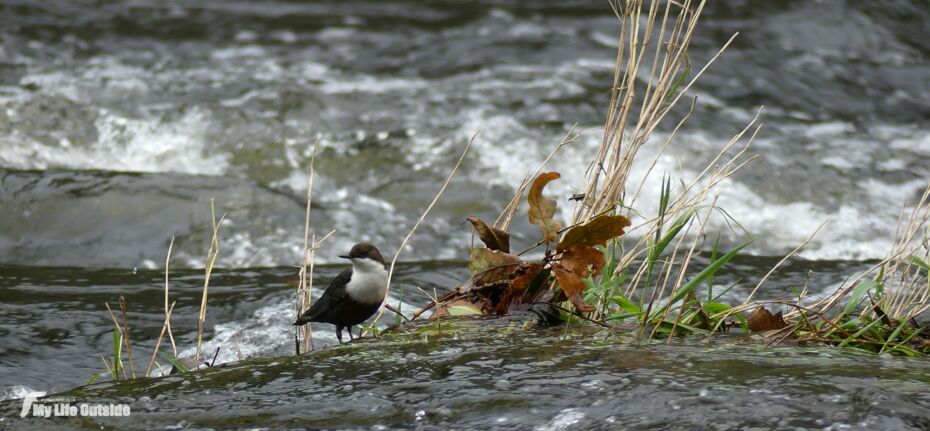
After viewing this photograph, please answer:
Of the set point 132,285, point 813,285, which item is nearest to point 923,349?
point 813,285

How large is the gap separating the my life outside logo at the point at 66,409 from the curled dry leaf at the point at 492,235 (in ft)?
4.59

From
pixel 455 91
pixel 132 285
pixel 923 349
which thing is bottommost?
pixel 132 285

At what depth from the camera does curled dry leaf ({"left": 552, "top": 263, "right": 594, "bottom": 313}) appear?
3309mm

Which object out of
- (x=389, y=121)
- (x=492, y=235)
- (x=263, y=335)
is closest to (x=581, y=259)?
(x=492, y=235)

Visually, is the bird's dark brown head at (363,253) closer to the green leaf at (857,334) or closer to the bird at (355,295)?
the bird at (355,295)

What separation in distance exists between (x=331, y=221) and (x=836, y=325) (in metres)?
4.36

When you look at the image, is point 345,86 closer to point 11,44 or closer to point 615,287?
point 11,44

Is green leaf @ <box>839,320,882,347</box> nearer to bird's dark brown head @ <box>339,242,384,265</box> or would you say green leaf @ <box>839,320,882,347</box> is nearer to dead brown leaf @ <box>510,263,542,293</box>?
dead brown leaf @ <box>510,263,542,293</box>

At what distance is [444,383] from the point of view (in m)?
2.73

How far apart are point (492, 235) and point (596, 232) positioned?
0.41 metres

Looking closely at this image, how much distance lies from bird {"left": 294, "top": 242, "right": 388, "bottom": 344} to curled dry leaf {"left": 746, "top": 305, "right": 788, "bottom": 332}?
133 cm

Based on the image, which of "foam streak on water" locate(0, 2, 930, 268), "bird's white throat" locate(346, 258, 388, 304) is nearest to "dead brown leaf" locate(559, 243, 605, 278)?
"bird's white throat" locate(346, 258, 388, 304)

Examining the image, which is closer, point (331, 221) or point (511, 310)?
point (511, 310)

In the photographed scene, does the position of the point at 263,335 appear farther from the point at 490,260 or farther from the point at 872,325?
the point at 872,325
